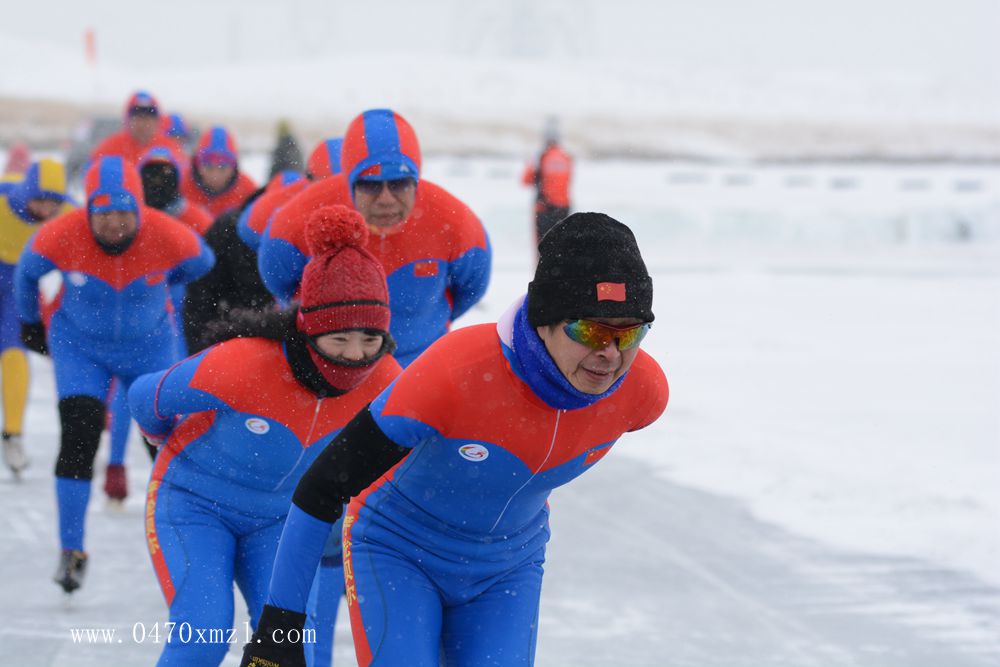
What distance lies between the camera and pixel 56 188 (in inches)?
302

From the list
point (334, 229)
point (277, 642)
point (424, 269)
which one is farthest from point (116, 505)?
point (277, 642)

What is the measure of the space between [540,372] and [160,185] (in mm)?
5122

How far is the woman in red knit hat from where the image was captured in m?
3.38

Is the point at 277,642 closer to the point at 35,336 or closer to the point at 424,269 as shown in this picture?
the point at 424,269

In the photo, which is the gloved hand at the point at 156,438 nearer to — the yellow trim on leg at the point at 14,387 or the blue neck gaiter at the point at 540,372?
the blue neck gaiter at the point at 540,372

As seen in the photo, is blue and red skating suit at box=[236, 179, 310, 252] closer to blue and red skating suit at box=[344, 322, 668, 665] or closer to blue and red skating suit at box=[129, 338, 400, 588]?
blue and red skating suit at box=[129, 338, 400, 588]

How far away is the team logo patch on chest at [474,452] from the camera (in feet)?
9.56

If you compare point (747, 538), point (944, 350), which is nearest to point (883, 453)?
point (747, 538)

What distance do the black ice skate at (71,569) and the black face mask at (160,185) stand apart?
8.60 feet

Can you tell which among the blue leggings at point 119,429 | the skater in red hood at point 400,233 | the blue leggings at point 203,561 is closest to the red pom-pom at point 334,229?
the blue leggings at point 203,561

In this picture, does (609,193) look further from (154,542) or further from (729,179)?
(154,542)

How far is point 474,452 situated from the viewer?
9.59 feet

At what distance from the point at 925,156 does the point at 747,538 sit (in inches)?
1601

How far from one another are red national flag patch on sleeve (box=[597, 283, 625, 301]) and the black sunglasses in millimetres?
2136
